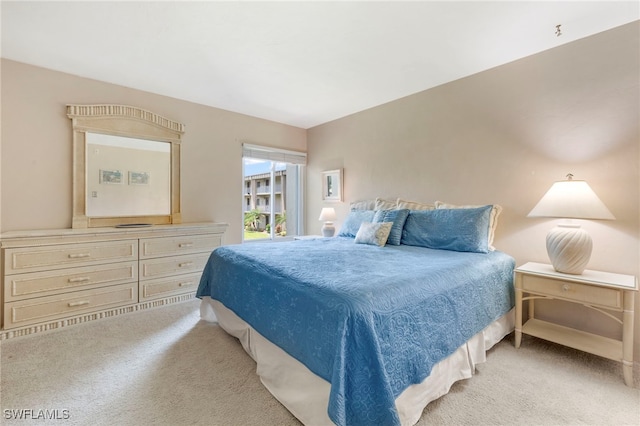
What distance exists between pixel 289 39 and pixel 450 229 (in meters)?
2.11

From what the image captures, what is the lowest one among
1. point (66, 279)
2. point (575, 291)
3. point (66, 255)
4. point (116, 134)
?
point (66, 279)

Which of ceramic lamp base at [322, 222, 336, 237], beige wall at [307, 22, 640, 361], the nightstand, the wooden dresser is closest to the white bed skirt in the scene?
the nightstand

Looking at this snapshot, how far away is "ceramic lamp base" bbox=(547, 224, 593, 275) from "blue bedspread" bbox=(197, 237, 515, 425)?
34 centimetres

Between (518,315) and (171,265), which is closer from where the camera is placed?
(518,315)

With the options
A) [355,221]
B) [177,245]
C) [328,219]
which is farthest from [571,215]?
[177,245]

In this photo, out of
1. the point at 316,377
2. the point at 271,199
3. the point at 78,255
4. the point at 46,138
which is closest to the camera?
the point at 316,377

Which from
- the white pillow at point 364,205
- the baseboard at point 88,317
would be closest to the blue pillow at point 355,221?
the white pillow at point 364,205

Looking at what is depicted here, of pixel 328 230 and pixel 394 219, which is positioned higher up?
pixel 394 219

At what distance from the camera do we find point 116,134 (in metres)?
3.00

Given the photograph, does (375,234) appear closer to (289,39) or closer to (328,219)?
(328,219)

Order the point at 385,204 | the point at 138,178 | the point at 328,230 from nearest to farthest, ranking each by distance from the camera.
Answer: the point at 138,178 → the point at 385,204 → the point at 328,230

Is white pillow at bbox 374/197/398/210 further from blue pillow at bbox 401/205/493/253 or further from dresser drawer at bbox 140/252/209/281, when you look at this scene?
dresser drawer at bbox 140/252/209/281

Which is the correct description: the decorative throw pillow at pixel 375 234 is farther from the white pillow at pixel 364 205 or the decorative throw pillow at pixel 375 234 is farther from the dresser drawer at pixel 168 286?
the dresser drawer at pixel 168 286

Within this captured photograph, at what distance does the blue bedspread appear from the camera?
1.15 meters
